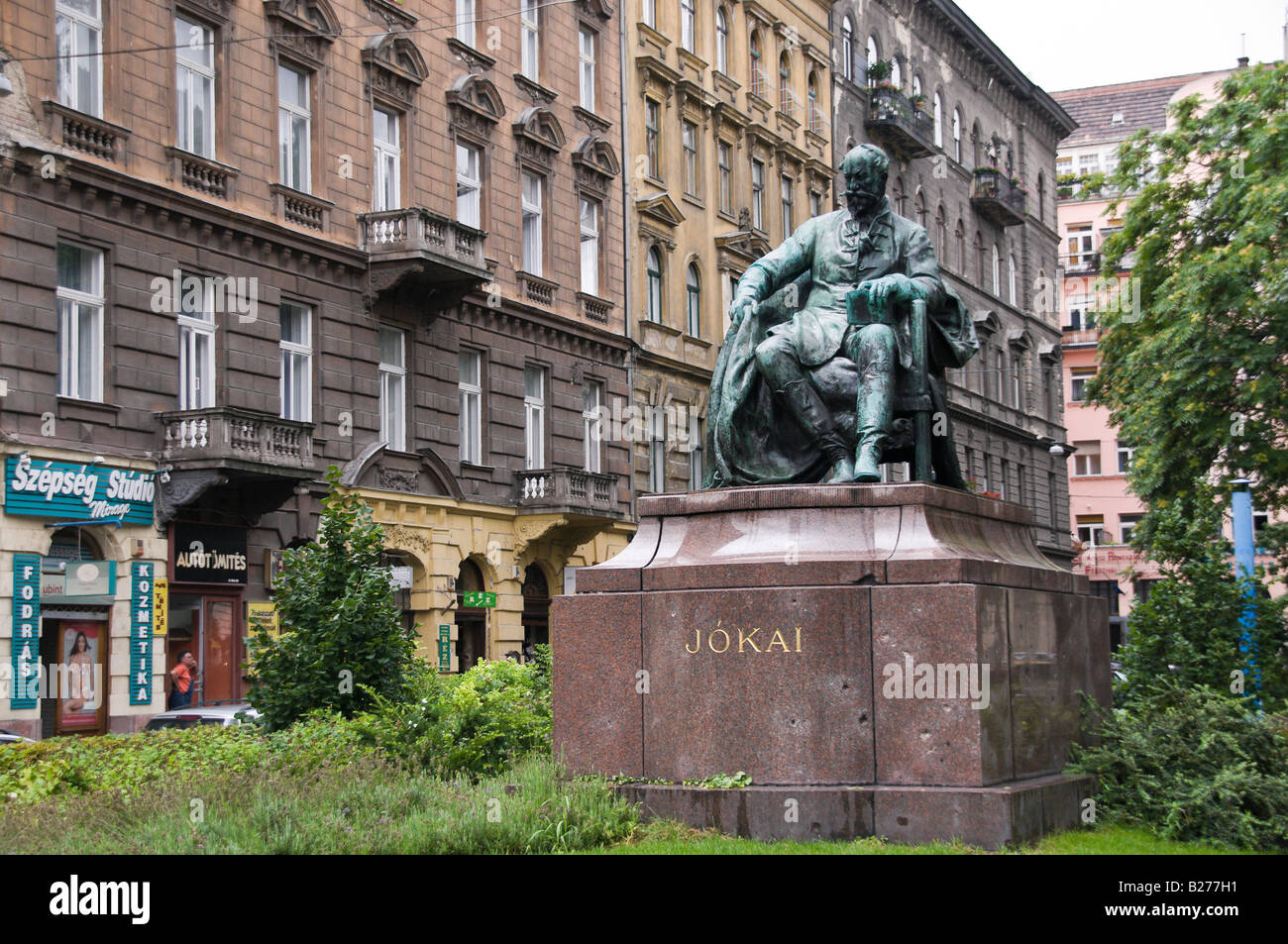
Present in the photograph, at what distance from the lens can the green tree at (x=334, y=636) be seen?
41.4 ft

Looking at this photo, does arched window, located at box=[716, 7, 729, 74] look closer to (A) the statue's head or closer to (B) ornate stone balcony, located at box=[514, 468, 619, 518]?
(B) ornate stone balcony, located at box=[514, 468, 619, 518]

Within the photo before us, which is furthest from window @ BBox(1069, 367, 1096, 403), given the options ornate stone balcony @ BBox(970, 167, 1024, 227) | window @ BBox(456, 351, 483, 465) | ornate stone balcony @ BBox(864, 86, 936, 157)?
window @ BBox(456, 351, 483, 465)

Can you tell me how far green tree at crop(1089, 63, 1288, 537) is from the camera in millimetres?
25750

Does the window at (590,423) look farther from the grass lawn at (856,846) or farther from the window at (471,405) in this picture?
the grass lawn at (856,846)

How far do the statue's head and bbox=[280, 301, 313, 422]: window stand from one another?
15.1 m

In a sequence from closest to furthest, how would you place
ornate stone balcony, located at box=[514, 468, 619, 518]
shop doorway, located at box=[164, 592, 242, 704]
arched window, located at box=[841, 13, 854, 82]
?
shop doorway, located at box=[164, 592, 242, 704] < ornate stone balcony, located at box=[514, 468, 619, 518] < arched window, located at box=[841, 13, 854, 82]

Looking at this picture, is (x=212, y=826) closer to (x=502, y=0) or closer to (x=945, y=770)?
(x=945, y=770)

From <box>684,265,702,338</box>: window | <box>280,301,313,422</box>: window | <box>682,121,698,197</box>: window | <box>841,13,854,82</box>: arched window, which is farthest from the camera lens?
<box>841,13,854,82</box>: arched window

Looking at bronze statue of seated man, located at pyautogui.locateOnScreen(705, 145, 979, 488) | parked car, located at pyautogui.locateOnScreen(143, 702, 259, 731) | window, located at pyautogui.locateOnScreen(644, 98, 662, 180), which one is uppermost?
window, located at pyautogui.locateOnScreen(644, 98, 662, 180)

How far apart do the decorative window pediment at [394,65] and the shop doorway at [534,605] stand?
9.12 metres

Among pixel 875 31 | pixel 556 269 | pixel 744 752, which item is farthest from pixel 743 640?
pixel 875 31

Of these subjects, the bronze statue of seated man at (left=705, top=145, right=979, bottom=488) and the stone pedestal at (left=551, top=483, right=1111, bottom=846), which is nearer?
the stone pedestal at (left=551, top=483, right=1111, bottom=846)

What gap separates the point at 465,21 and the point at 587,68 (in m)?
5.14
